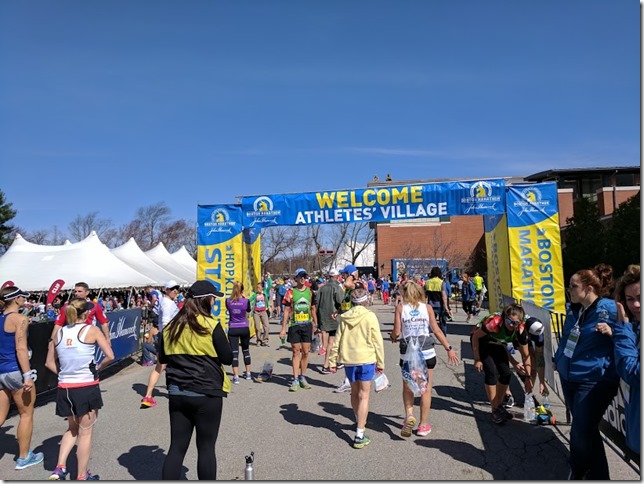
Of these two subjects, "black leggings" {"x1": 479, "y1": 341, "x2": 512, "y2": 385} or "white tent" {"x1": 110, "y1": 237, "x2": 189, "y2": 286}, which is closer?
"black leggings" {"x1": 479, "y1": 341, "x2": 512, "y2": 385}

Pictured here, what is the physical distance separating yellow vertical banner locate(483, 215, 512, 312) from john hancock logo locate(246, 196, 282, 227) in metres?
5.61

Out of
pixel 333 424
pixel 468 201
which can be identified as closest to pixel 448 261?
pixel 468 201

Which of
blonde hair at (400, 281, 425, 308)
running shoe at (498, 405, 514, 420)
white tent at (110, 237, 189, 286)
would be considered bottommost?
running shoe at (498, 405, 514, 420)

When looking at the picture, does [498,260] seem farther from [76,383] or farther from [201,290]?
[76,383]

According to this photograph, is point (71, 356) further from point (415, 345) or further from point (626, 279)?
point (626, 279)

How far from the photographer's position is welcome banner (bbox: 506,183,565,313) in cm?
1113

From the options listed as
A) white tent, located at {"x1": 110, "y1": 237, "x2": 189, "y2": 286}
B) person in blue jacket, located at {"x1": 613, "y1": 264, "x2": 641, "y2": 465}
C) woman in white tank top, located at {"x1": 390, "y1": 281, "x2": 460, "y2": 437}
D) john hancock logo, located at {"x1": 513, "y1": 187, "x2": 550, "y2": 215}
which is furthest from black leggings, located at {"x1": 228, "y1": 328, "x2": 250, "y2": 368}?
white tent, located at {"x1": 110, "y1": 237, "x2": 189, "y2": 286}

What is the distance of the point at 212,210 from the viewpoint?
13.2m

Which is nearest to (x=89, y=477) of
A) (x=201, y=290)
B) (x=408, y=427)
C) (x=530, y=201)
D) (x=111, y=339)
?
(x=201, y=290)

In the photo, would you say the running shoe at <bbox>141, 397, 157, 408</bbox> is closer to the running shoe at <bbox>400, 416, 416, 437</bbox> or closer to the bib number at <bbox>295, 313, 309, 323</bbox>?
the bib number at <bbox>295, 313, 309, 323</bbox>

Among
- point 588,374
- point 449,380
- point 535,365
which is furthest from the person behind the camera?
point 449,380

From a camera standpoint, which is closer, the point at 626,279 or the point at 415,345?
the point at 626,279

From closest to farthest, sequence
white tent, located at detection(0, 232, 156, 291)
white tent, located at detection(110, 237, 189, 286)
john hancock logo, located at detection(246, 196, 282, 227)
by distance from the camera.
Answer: john hancock logo, located at detection(246, 196, 282, 227) → white tent, located at detection(0, 232, 156, 291) → white tent, located at detection(110, 237, 189, 286)

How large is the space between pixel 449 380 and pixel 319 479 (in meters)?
4.61
